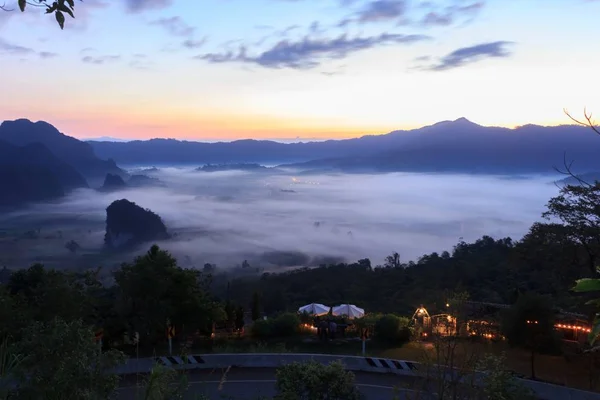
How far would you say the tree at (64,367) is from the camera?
5234mm

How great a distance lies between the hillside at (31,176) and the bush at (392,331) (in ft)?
534

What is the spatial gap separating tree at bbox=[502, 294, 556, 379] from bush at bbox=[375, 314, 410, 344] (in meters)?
3.63

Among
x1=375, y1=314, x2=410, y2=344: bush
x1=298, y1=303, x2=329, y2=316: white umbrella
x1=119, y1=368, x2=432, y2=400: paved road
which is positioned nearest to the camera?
x1=119, y1=368, x2=432, y2=400: paved road

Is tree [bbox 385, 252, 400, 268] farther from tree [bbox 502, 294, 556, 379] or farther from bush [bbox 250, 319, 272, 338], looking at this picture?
tree [bbox 502, 294, 556, 379]

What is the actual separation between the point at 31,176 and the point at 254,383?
6835 inches

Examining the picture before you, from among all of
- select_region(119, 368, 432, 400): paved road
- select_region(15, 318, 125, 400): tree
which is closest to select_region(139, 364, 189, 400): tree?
select_region(15, 318, 125, 400): tree

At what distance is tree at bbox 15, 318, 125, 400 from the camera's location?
5234 millimetres

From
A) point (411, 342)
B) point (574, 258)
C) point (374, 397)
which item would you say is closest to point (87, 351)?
point (374, 397)

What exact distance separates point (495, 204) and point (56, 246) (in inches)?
5078

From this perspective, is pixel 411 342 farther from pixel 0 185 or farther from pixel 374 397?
pixel 0 185

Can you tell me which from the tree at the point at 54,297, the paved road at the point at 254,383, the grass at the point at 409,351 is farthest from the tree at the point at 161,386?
the tree at the point at 54,297

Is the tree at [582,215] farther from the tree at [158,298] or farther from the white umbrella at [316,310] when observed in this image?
the tree at [158,298]

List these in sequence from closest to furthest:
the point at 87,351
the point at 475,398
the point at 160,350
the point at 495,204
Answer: the point at 87,351 < the point at 475,398 < the point at 160,350 < the point at 495,204

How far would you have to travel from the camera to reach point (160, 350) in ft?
51.1
